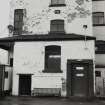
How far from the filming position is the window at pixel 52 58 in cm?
2148

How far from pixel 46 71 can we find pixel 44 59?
1.12m

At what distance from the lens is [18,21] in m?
23.9

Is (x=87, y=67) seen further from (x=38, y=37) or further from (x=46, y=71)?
A: (x=38, y=37)

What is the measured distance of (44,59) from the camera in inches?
Result: 845

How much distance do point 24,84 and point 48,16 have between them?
6.91m

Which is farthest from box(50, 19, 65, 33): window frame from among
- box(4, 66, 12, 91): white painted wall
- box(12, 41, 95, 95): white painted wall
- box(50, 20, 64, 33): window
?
box(4, 66, 12, 91): white painted wall

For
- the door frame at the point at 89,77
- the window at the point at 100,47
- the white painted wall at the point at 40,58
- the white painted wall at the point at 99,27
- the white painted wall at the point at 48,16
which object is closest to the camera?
the door frame at the point at 89,77

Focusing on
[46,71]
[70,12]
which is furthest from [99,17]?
[46,71]

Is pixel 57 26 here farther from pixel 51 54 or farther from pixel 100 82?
pixel 100 82

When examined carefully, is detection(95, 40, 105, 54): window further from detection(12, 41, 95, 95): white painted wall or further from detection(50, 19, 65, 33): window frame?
detection(50, 19, 65, 33): window frame

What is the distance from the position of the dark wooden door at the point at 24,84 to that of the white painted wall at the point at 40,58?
0.35m

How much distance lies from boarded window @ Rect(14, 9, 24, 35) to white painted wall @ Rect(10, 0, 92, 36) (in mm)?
343

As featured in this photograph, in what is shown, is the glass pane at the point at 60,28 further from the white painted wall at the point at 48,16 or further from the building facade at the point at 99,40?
the building facade at the point at 99,40

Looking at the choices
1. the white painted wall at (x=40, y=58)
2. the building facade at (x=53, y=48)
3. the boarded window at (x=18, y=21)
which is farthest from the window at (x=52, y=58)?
the boarded window at (x=18, y=21)
